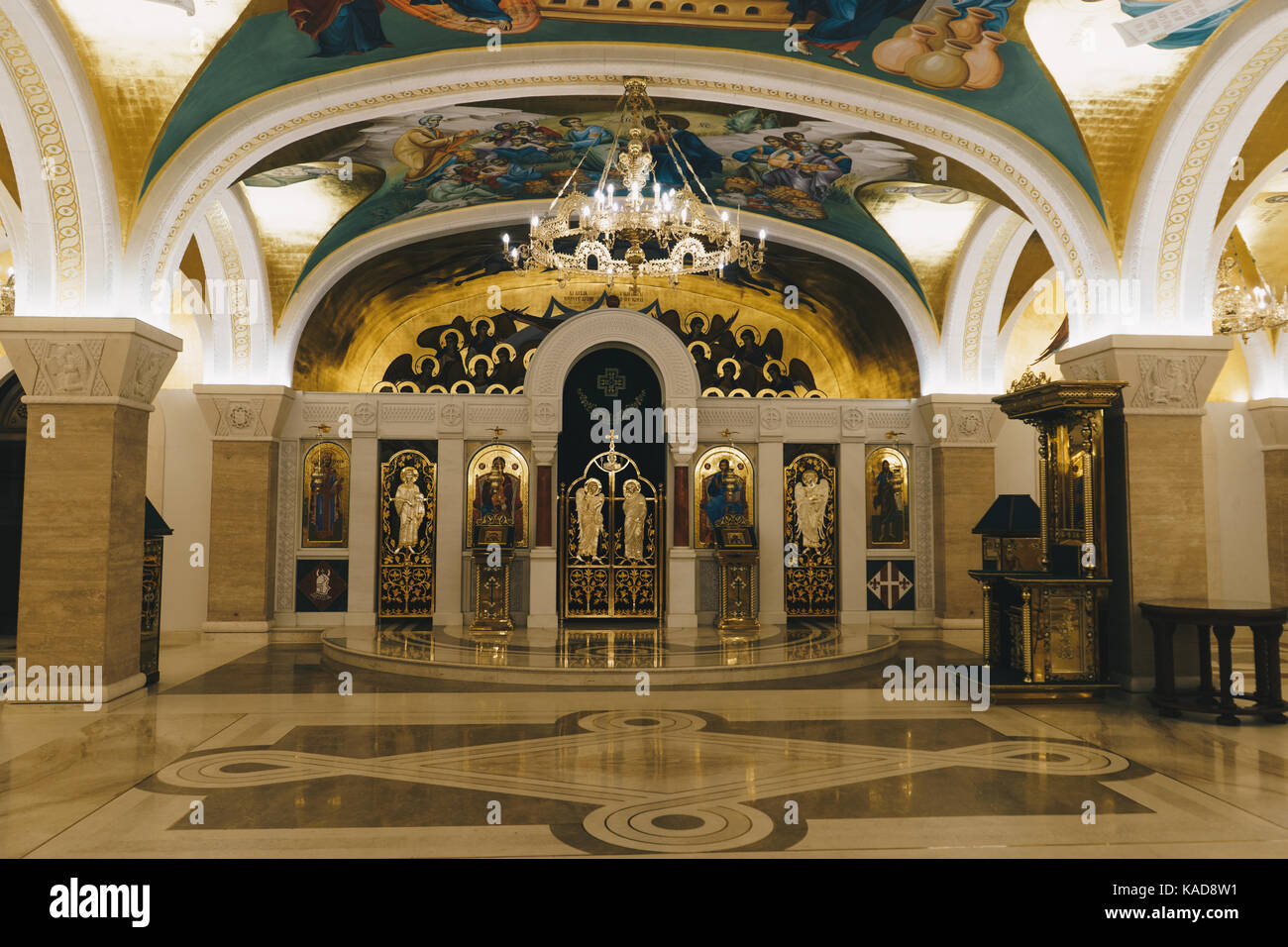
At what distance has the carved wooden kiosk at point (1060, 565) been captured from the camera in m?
7.36

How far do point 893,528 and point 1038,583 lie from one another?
18.3ft

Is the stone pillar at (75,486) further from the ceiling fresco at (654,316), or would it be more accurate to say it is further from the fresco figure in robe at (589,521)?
the fresco figure in robe at (589,521)

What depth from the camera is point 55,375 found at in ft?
23.6

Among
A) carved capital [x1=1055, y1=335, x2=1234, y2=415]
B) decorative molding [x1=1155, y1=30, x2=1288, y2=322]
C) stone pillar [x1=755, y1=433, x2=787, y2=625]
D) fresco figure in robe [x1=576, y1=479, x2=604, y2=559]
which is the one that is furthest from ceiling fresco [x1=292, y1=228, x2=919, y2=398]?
carved capital [x1=1055, y1=335, x2=1234, y2=415]

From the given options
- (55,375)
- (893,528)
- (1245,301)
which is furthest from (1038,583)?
(55,375)

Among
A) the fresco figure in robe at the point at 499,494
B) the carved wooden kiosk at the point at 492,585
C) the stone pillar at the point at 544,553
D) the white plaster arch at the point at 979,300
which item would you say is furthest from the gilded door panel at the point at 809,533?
the carved wooden kiosk at the point at 492,585

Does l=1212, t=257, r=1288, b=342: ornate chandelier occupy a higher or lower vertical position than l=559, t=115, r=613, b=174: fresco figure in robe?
lower

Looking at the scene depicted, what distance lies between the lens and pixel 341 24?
273 inches

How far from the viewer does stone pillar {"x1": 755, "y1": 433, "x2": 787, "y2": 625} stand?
1268 cm

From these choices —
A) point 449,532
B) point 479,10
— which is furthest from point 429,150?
point 449,532

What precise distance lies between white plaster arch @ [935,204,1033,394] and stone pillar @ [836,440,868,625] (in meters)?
1.53

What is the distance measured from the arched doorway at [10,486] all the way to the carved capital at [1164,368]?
1275cm

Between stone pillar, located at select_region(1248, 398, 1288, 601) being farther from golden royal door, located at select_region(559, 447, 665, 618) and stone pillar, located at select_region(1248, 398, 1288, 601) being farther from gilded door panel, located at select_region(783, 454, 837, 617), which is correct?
golden royal door, located at select_region(559, 447, 665, 618)

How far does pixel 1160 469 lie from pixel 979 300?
487cm
